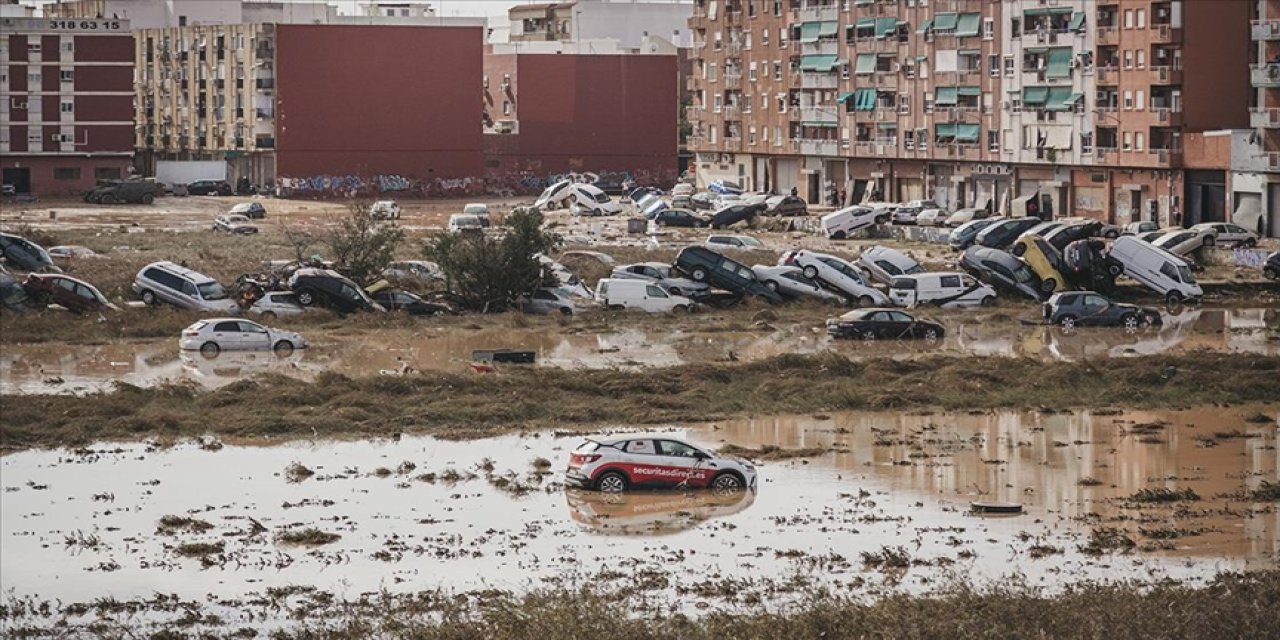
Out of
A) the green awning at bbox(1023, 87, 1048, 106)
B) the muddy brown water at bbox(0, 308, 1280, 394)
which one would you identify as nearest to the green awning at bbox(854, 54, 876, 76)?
the green awning at bbox(1023, 87, 1048, 106)

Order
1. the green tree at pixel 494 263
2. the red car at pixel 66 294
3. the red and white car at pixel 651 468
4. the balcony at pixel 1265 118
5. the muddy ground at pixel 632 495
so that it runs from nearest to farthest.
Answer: the muddy ground at pixel 632 495, the red and white car at pixel 651 468, the red car at pixel 66 294, the green tree at pixel 494 263, the balcony at pixel 1265 118

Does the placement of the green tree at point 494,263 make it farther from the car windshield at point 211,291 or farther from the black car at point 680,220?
the black car at point 680,220

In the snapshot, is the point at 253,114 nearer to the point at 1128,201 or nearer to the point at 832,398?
the point at 1128,201

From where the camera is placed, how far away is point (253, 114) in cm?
9556

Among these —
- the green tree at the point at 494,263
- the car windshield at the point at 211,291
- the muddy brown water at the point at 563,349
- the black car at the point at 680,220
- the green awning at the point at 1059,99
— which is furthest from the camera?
the black car at the point at 680,220

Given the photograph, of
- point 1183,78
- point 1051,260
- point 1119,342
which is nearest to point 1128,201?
point 1183,78

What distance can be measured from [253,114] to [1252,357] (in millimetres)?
64883

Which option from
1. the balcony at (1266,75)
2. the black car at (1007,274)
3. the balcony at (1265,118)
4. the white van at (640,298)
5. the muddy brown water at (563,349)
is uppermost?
the balcony at (1266,75)

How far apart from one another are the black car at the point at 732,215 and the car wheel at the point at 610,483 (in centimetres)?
4653

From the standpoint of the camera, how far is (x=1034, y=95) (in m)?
75.4

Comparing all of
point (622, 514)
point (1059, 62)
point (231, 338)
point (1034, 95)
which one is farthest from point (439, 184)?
point (622, 514)

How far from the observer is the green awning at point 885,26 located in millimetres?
84750

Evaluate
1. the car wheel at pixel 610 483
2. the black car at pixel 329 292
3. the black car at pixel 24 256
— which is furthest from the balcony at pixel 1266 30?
the car wheel at pixel 610 483

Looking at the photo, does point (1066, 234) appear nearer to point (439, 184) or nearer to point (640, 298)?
point (640, 298)
